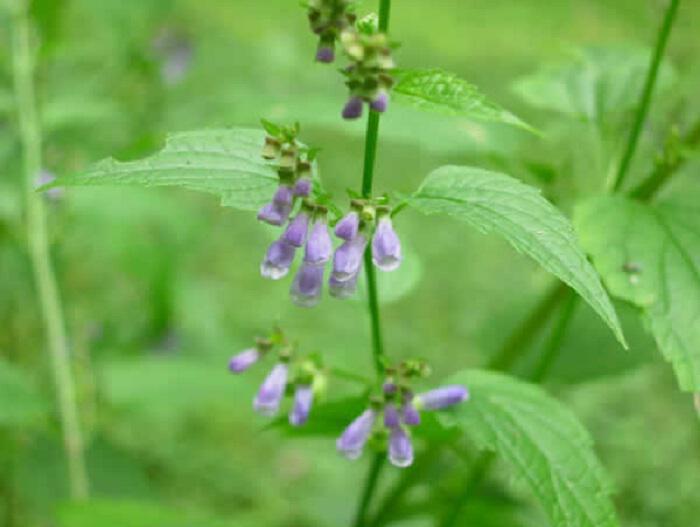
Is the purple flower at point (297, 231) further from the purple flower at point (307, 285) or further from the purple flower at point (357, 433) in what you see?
the purple flower at point (357, 433)

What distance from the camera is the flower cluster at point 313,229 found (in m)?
0.76

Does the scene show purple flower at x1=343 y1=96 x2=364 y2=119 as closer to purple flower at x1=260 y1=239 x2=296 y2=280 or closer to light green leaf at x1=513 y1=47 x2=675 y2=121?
purple flower at x1=260 y1=239 x2=296 y2=280

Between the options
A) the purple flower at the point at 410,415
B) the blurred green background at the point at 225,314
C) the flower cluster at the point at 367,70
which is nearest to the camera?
the flower cluster at the point at 367,70

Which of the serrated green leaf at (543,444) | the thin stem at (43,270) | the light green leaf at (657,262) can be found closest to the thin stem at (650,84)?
the light green leaf at (657,262)

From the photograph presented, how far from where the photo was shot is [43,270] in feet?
5.55

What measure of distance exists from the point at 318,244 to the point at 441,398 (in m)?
0.25

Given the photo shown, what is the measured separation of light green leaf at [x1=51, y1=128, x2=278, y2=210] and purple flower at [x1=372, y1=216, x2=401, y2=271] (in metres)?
0.10

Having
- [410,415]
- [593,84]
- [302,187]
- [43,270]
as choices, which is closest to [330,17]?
[302,187]

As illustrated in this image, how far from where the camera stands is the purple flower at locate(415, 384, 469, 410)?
0.96 meters

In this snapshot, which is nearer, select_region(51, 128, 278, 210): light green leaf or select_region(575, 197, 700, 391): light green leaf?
select_region(51, 128, 278, 210): light green leaf

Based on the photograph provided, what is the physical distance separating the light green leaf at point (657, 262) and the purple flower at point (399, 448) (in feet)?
0.81

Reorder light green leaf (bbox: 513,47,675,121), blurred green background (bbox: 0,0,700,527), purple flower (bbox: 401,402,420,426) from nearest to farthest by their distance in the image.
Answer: purple flower (bbox: 401,402,420,426) < light green leaf (bbox: 513,47,675,121) < blurred green background (bbox: 0,0,700,527)

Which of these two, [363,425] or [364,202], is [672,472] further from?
[364,202]

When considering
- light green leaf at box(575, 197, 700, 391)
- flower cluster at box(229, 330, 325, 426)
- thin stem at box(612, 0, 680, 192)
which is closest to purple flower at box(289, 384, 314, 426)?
flower cluster at box(229, 330, 325, 426)
